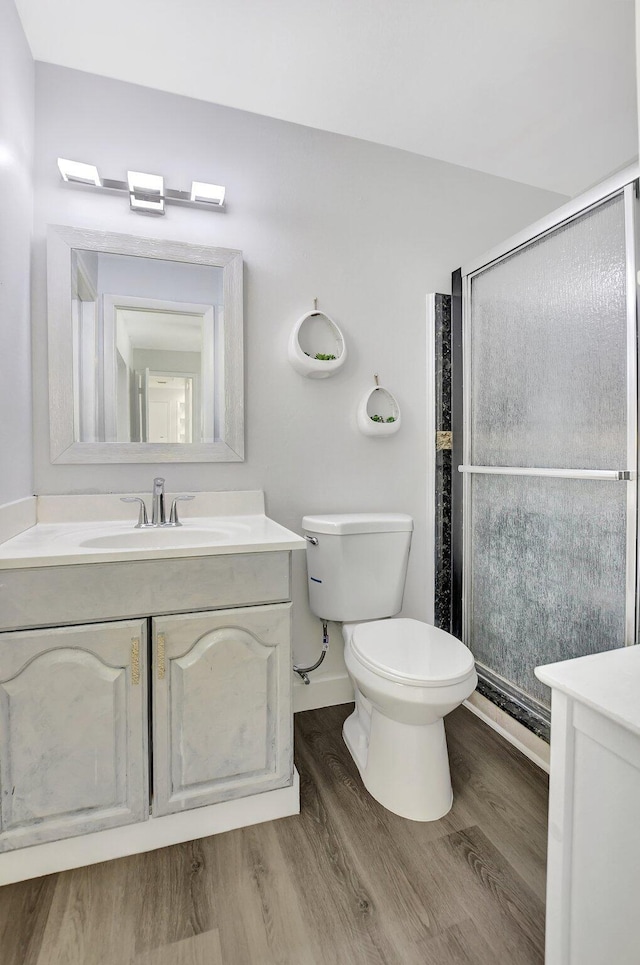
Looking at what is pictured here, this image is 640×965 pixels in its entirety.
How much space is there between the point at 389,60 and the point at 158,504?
5.73 feet

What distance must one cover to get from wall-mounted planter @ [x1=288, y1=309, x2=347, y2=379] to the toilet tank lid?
0.60 m

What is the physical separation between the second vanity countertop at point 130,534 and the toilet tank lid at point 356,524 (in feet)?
0.62

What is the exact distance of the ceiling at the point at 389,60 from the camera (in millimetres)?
1486

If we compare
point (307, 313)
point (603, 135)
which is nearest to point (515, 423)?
point (307, 313)

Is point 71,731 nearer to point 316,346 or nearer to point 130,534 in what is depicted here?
point 130,534

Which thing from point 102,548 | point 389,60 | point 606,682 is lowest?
point 606,682

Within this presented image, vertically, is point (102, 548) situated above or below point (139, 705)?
above

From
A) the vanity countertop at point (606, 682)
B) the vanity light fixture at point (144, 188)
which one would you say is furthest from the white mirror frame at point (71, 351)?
the vanity countertop at point (606, 682)

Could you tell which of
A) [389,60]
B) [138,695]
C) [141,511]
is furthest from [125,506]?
[389,60]

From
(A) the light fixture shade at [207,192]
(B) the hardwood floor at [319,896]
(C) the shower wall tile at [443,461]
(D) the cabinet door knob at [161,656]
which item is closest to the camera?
(B) the hardwood floor at [319,896]

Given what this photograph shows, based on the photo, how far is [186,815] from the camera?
4.44 ft

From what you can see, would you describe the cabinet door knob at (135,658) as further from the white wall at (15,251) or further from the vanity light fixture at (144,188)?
the vanity light fixture at (144,188)

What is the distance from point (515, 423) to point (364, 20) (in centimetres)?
142

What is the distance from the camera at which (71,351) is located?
1.69 meters
